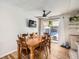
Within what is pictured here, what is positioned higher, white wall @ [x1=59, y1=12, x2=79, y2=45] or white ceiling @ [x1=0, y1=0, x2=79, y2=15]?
white ceiling @ [x1=0, y1=0, x2=79, y2=15]

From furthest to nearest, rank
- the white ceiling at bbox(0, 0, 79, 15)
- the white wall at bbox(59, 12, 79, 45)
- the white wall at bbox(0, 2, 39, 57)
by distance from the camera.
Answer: the white wall at bbox(59, 12, 79, 45), the white wall at bbox(0, 2, 39, 57), the white ceiling at bbox(0, 0, 79, 15)

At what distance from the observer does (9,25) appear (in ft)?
12.7

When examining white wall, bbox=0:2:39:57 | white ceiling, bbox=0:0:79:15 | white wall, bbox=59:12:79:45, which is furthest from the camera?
white wall, bbox=59:12:79:45

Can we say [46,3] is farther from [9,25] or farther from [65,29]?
[65,29]

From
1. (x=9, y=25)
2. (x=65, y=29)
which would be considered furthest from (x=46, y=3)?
(x=65, y=29)

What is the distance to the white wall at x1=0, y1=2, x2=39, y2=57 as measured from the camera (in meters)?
3.54

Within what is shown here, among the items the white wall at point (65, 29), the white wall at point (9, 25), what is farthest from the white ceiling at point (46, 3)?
the white wall at point (65, 29)

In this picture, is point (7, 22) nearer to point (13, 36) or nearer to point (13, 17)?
point (13, 17)

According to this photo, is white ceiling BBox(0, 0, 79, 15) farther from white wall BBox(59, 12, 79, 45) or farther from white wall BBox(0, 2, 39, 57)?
white wall BBox(59, 12, 79, 45)

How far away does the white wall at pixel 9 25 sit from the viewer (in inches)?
139

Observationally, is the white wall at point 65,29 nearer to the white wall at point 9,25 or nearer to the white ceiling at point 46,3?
the white ceiling at point 46,3

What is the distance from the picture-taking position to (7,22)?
3.78 meters

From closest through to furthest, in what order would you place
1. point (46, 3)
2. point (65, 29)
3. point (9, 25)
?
1. point (46, 3)
2. point (9, 25)
3. point (65, 29)

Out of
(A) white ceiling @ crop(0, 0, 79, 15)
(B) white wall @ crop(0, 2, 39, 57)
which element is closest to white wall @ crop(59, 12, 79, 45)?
(A) white ceiling @ crop(0, 0, 79, 15)
